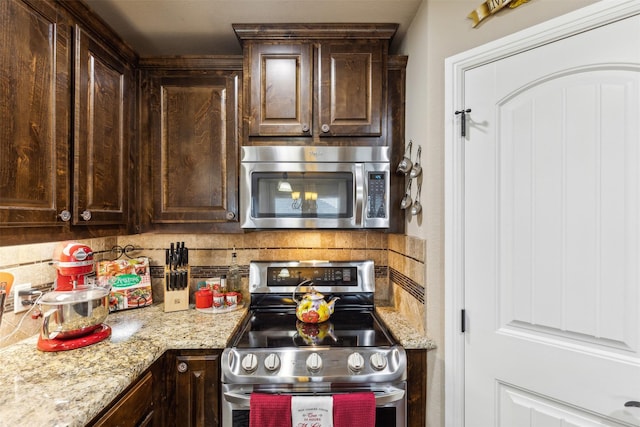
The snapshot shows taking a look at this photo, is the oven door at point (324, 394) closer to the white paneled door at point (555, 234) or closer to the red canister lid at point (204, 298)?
the white paneled door at point (555, 234)

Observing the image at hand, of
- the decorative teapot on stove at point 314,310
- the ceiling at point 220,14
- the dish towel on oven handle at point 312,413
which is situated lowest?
the dish towel on oven handle at point 312,413

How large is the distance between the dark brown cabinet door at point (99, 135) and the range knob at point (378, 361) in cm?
135

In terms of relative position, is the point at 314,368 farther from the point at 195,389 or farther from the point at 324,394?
the point at 195,389

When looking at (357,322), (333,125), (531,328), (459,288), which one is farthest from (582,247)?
(333,125)

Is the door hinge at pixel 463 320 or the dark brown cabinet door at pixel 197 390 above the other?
the door hinge at pixel 463 320

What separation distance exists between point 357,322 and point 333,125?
1.06 meters

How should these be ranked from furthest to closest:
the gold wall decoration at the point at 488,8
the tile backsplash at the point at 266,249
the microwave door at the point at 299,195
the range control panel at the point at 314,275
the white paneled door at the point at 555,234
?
the tile backsplash at the point at 266,249 → the range control panel at the point at 314,275 → the microwave door at the point at 299,195 → the gold wall decoration at the point at 488,8 → the white paneled door at the point at 555,234

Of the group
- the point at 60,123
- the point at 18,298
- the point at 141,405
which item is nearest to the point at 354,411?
the point at 141,405

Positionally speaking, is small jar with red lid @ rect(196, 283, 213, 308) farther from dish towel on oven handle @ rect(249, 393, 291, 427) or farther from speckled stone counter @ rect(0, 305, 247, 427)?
dish towel on oven handle @ rect(249, 393, 291, 427)

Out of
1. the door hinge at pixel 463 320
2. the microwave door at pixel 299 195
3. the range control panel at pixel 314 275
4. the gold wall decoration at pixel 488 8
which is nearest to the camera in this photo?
the gold wall decoration at pixel 488 8

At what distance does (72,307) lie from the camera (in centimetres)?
121

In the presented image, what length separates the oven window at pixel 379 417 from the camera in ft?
4.12

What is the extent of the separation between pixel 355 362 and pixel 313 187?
836 mm

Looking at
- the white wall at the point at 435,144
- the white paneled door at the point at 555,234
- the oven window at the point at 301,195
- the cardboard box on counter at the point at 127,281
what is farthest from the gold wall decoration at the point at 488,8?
the cardboard box on counter at the point at 127,281
